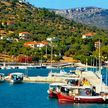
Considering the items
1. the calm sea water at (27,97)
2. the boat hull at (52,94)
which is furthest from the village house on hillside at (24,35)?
the boat hull at (52,94)

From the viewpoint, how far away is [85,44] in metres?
131

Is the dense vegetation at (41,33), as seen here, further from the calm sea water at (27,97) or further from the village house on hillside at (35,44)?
the calm sea water at (27,97)

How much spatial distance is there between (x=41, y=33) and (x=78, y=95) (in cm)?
8801

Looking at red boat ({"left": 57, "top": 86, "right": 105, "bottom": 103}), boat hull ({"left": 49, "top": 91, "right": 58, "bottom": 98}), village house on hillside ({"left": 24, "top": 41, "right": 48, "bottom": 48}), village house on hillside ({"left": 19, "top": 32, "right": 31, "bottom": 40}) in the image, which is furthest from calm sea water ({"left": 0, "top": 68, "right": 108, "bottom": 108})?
village house on hillside ({"left": 19, "top": 32, "right": 31, "bottom": 40})

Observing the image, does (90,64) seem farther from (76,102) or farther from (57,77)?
(76,102)

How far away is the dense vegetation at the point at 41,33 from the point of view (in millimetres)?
120438

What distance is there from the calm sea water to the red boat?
2.35ft

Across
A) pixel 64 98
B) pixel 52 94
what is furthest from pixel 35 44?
pixel 64 98

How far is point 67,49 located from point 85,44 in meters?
9.03

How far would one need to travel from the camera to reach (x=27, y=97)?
58.2 m

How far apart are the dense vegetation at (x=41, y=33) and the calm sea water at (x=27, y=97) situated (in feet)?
156

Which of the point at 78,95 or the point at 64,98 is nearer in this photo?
the point at 78,95

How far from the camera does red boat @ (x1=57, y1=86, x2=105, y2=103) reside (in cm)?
5078

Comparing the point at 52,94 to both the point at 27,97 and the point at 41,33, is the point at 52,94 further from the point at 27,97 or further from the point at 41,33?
the point at 41,33
